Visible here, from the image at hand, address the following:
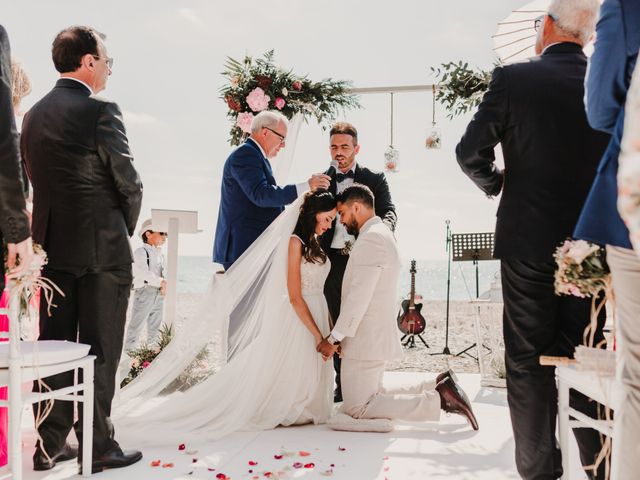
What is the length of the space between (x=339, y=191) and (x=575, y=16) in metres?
2.44

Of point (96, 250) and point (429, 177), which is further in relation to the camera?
point (429, 177)

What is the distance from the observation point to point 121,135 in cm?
297

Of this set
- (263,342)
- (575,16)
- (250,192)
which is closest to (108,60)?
(250,192)

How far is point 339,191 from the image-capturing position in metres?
4.63

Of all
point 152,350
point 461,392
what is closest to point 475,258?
point 461,392

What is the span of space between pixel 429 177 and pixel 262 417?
4061 centimetres

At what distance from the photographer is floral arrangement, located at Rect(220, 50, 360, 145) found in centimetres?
530

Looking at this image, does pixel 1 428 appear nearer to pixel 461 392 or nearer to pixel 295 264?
pixel 295 264

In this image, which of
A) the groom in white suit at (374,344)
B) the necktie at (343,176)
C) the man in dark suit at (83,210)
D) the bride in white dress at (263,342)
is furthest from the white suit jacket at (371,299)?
the man in dark suit at (83,210)

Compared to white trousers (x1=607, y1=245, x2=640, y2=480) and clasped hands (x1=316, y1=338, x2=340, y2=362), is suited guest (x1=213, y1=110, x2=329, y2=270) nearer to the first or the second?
clasped hands (x1=316, y1=338, x2=340, y2=362)

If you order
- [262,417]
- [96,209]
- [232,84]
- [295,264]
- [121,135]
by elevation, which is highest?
[232,84]

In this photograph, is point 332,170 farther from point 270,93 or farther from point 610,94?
point 610,94

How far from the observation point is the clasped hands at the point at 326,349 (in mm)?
3900

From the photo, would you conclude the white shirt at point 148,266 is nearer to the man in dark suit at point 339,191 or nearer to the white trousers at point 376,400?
the man in dark suit at point 339,191
